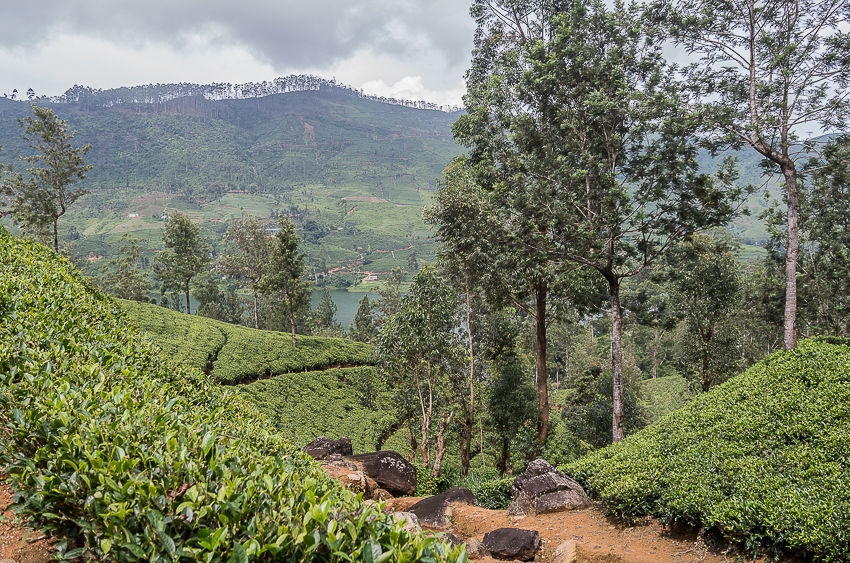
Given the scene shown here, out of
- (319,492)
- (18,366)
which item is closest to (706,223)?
(319,492)

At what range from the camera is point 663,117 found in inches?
466

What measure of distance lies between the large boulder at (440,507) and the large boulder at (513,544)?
5.74 feet

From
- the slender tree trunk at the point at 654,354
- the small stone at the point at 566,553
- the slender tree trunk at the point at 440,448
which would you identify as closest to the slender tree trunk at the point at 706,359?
the slender tree trunk at the point at 440,448

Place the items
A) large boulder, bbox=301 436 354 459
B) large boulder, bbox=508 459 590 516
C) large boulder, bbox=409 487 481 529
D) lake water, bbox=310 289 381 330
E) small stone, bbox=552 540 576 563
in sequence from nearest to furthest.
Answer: small stone, bbox=552 540 576 563 < large boulder, bbox=508 459 590 516 < large boulder, bbox=409 487 481 529 < large boulder, bbox=301 436 354 459 < lake water, bbox=310 289 381 330

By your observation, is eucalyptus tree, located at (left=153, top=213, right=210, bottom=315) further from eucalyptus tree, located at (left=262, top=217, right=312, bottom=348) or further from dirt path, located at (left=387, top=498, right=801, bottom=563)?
dirt path, located at (left=387, top=498, right=801, bottom=563)

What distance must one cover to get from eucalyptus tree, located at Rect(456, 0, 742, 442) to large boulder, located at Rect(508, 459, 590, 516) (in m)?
5.62

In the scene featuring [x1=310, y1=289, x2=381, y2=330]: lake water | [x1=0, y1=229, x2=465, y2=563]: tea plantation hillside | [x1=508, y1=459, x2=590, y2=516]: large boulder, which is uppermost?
[x1=0, y1=229, x2=465, y2=563]: tea plantation hillside

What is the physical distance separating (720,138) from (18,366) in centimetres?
1654

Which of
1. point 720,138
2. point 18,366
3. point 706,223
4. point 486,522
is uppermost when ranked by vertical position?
point 720,138

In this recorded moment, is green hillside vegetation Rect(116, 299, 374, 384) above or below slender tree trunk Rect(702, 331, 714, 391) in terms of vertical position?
below

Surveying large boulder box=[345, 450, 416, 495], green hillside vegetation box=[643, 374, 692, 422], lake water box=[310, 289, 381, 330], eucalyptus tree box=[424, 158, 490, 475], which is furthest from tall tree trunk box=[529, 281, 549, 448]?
lake water box=[310, 289, 381, 330]

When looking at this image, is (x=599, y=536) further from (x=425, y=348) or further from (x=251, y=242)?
(x=251, y=242)

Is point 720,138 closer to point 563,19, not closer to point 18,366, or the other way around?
point 563,19

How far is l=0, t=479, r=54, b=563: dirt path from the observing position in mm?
2953
